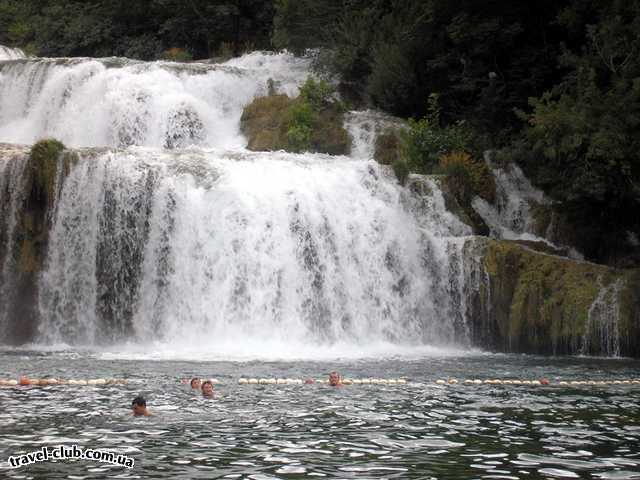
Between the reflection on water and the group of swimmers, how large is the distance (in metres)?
0.14

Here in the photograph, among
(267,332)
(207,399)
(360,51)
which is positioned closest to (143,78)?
(360,51)

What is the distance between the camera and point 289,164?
84.4 ft

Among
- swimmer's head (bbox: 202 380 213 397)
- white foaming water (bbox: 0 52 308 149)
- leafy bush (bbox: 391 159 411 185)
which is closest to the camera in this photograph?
swimmer's head (bbox: 202 380 213 397)

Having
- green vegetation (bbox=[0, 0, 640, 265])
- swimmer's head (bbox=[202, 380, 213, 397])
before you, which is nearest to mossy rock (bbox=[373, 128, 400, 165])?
green vegetation (bbox=[0, 0, 640, 265])

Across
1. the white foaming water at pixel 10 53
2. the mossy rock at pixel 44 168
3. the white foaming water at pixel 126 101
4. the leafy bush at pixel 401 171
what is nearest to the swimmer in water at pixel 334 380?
the mossy rock at pixel 44 168

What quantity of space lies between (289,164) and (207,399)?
12.8m

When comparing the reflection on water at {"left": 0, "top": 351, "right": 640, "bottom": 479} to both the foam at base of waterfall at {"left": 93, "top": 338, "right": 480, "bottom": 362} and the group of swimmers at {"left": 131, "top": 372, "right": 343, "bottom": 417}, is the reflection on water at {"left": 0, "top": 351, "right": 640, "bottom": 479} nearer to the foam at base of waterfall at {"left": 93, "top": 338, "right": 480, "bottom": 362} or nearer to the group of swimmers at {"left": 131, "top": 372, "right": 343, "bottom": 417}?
the group of swimmers at {"left": 131, "top": 372, "right": 343, "bottom": 417}

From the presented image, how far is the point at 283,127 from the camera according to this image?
30844mm

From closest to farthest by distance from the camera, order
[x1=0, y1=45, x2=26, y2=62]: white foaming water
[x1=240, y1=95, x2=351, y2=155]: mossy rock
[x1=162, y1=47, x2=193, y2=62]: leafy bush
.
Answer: [x1=240, y1=95, x2=351, y2=155]: mossy rock < [x1=162, y1=47, x2=193, y2=62]: leafy bush < [x1=0, y1=45, x2=26, y2=62]: white foaming water

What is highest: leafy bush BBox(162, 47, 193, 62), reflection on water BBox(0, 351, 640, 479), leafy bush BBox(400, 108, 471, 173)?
leafy bush BBox(162, 47, 193, 62)

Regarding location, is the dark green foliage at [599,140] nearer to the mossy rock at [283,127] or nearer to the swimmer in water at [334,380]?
the mossy rock at [283,127]

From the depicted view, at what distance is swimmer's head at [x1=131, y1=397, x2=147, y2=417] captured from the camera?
38.8 feet

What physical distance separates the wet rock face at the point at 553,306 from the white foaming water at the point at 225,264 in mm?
1093

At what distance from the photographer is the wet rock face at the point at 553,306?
22016 millimetres
